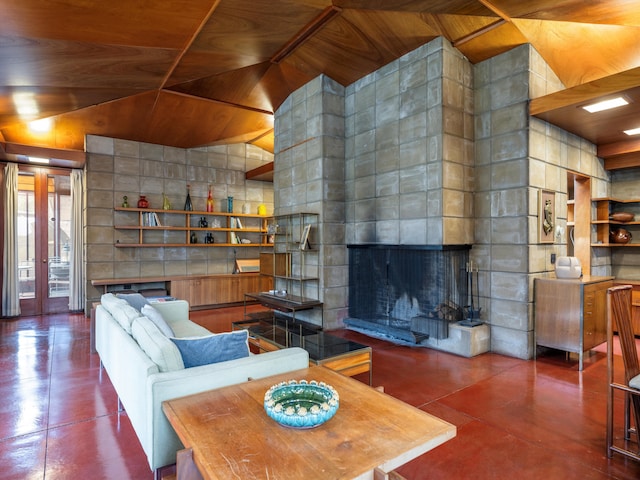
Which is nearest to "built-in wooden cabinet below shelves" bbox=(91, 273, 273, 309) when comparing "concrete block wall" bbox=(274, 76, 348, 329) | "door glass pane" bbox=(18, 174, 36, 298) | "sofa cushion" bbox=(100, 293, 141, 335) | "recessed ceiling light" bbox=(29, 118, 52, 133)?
"door glass pane" bbox=(18, 174, 36, 298)

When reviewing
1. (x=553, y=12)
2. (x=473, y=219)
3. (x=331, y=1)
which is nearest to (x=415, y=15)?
(x=331, y=1)

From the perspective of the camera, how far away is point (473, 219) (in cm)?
462

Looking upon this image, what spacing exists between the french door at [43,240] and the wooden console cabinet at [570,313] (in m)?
A: 7.79

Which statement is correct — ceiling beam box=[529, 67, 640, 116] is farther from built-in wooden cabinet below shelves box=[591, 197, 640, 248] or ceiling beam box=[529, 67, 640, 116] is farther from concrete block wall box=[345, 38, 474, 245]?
built-in wooden cabinet below shelves box=[591, 197, 640, 248]

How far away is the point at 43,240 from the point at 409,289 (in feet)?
21.5

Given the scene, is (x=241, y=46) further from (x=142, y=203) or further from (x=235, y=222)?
(x=235, y=222)

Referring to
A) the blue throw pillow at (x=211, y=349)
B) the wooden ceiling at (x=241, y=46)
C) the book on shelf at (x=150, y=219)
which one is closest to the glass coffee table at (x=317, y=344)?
the blue throw pillow at (x=211, y=349)

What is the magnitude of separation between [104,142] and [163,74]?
307 centimetres

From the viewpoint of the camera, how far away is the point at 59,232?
273 inches

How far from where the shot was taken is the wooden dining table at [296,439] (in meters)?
1.24

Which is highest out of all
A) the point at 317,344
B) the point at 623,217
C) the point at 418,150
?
the point at 418,150

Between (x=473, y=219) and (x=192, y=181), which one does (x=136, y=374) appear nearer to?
(x=473, y=219)

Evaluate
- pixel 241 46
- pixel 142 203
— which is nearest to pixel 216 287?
pixel 142 203

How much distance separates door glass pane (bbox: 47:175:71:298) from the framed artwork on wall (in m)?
7.71
